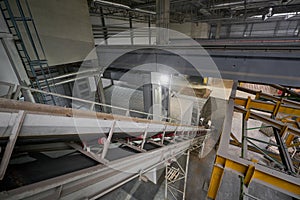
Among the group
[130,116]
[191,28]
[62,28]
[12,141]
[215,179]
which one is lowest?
[215,179]

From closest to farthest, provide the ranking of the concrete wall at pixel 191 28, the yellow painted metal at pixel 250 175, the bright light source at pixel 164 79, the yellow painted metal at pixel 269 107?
1. the yellow painted metal at pixel 250 175
2. the yellow painted metal at pixel 269 107
3. the bright light source at pixel 164 79
4. the concrete wall at pixel 191 28

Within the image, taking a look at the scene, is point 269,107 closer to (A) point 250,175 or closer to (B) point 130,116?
(A) point 250,175

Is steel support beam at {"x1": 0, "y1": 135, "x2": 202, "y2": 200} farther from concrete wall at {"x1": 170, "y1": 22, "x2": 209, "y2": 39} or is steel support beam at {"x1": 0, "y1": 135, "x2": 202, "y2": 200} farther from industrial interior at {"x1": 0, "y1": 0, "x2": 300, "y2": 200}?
concrete wall at {"x1": 170, "y1": 22, "x2": 209, "y2": 39}

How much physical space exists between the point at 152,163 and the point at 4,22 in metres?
4.24

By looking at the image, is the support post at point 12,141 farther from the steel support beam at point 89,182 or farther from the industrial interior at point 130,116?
the steel support beam at point 89,182

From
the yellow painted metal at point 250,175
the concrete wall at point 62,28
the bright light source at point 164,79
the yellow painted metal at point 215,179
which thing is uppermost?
the concrete wall at point 62,28

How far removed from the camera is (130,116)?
3684mm

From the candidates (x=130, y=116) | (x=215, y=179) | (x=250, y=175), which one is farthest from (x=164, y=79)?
(x=250, y=175)

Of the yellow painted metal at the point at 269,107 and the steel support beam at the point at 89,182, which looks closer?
the steel support beam at the point at 89,182

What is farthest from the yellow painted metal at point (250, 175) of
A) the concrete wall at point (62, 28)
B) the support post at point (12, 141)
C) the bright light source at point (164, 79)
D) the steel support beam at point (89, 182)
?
the concrete wall at point (62, 28)

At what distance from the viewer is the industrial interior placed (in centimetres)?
114

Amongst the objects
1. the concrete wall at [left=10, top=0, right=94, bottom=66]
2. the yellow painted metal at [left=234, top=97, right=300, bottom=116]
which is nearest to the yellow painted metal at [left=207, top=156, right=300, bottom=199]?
the yellow painted metal at [left=234, top=97, right=300, bottom=116]

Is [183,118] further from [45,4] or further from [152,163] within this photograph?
[45,4]

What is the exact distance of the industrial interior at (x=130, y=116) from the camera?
114 centimetres
